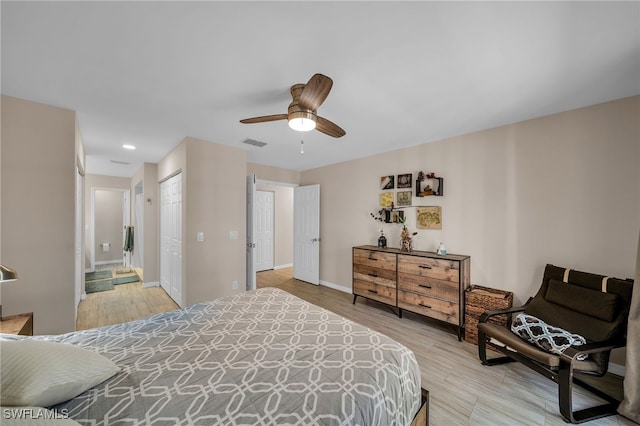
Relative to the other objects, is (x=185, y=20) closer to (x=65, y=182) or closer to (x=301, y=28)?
(x=301, y=28)

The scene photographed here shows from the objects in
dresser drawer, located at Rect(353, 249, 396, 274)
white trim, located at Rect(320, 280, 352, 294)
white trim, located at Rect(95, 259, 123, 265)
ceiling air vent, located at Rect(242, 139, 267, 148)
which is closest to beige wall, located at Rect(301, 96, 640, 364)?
dresser drawer, located at Rect(353, 249, 396, 274)

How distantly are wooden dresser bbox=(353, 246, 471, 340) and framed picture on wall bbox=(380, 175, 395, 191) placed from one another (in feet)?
3.45

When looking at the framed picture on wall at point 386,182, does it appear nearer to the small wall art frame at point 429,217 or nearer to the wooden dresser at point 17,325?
the small wall art frame at point 429,217

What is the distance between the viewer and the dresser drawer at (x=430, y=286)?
2770 mm

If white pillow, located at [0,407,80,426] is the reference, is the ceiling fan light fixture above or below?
above

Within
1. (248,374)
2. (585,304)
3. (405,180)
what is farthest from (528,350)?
(405,180)

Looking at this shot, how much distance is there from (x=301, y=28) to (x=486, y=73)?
1.44 m

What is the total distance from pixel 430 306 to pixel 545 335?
44.4 inches

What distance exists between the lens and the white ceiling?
1293 millimetres

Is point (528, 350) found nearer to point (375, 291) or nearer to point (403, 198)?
point (375, 291)

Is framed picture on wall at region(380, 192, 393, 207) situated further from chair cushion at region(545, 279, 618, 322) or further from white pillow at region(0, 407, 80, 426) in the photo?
white pillow at region(0, 407, 80, 426)

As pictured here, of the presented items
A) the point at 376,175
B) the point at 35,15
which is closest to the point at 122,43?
the point at 35,15

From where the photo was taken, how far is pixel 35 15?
1303 millimetres

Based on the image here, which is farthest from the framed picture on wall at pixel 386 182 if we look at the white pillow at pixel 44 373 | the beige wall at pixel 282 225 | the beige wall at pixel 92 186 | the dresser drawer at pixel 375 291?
the beige wall at pixel 92 186
